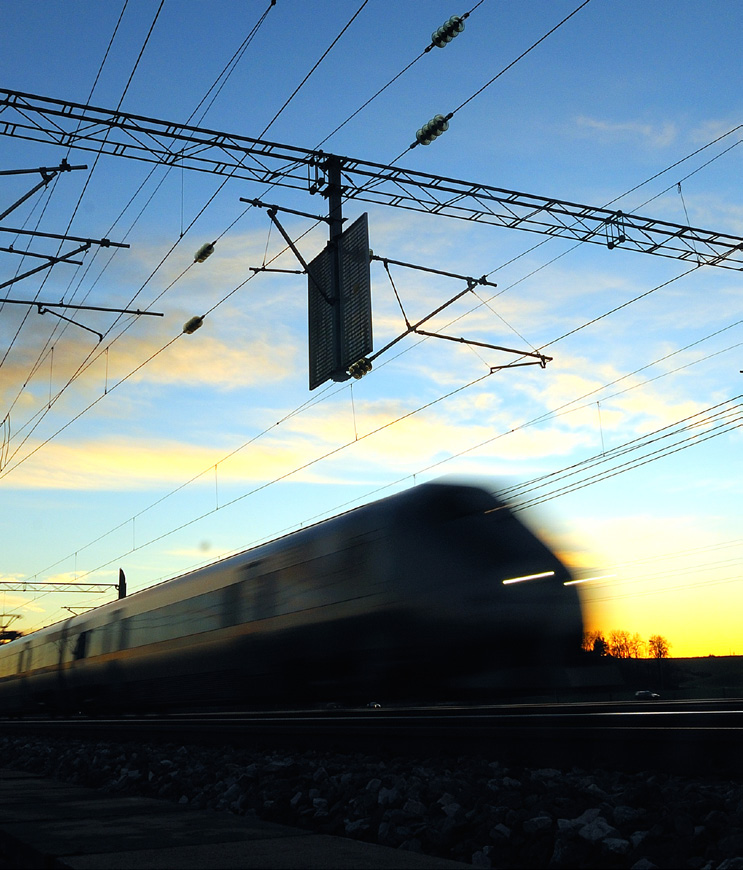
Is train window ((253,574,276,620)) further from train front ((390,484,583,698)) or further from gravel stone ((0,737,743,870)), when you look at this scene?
gravel stone ((0,737,743,870))

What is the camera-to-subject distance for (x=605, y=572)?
12117 millimetres

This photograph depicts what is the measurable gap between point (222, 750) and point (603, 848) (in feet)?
19.2

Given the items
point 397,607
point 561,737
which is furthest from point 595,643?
point 561,737

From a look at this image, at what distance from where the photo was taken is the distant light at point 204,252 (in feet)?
49.2

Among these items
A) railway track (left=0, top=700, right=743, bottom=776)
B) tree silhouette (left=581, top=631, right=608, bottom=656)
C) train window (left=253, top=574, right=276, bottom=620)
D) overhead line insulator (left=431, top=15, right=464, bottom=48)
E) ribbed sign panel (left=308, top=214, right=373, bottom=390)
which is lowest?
railway track (left=0, top=700, right=743, bottom=776)

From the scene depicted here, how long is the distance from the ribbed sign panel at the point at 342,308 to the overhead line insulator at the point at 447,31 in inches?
117

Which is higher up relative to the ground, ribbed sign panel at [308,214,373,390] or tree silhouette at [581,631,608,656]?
ribbed sign panel at [308,214,373,390]

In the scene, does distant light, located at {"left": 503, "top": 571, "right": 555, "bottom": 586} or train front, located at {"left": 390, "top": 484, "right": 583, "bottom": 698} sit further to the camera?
distant light, located at {"left": 503, "top": 571, "right": 555, "bottom": 586}

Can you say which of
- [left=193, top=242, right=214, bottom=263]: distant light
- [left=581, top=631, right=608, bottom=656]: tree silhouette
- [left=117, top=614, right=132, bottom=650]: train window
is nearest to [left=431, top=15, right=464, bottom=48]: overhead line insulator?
[left=193, top=242, right=214, bottom=263]: distant light

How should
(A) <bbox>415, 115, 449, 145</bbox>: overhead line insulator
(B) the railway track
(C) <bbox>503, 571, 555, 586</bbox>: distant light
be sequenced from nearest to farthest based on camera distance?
(B) the railway track, (C) <bbox>503, 571, 555, 586</bbox>: distant light, (A) <bbox>415, 115, 449, 145</bbox>: overhead line insulator

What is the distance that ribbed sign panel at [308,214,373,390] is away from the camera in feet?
44.9

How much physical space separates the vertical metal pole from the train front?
11.1 ft

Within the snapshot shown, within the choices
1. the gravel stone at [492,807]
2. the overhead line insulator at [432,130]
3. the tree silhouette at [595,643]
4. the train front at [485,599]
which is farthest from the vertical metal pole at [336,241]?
the gravel stone at [492,807]

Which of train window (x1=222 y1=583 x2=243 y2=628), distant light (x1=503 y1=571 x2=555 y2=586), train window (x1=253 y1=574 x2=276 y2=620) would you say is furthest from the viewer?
train window (x1=222 y1=583 x2=243 y2=628)
